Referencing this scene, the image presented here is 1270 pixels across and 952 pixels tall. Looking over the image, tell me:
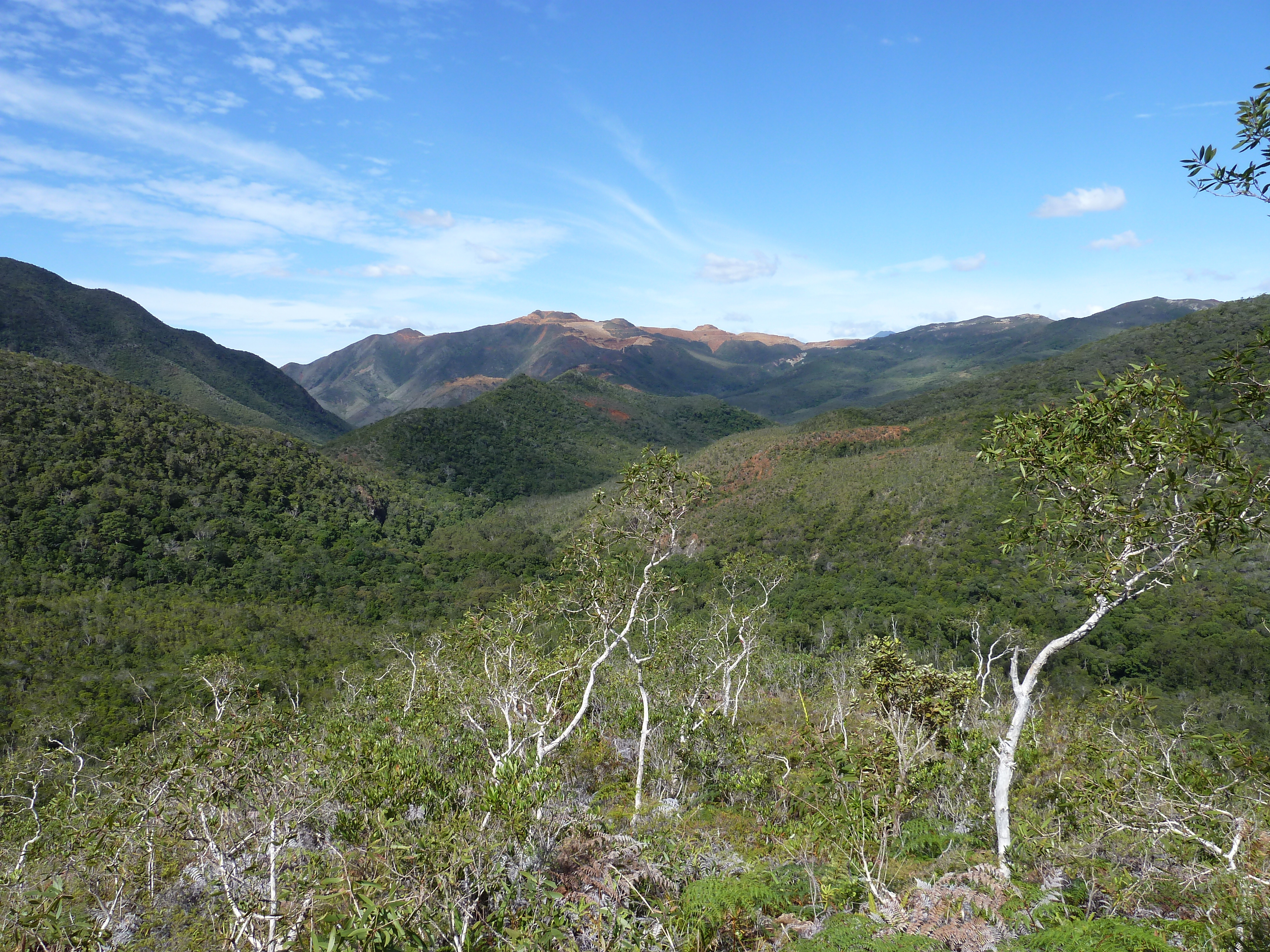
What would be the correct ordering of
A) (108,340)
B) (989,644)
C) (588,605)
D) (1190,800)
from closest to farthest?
1. (1190,800)
2. (588,605)
3. (989,644)
4. (108,340)

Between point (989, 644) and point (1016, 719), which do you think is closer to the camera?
point (1016, 719)

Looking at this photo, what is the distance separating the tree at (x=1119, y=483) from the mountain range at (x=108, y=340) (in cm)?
15848

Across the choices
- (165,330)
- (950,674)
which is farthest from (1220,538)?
(165,330)

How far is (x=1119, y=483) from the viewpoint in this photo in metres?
8.81

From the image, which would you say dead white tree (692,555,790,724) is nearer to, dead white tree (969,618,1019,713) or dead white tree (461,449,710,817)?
dead white tree (461,449,710,817)

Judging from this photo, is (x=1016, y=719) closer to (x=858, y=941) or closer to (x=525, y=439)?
(x=858, y=941)

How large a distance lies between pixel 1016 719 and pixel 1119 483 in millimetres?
3884

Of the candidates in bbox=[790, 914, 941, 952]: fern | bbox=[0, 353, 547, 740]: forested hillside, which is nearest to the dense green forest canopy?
bbox=[0, 353, 547, 740]: forested hillside

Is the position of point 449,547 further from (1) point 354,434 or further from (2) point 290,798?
(2) point 290,798

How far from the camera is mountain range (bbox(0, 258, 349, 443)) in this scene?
488 ft

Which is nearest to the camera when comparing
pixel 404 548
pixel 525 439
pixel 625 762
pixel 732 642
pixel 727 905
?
pixel 727 905

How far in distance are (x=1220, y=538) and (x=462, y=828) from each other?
1126cm

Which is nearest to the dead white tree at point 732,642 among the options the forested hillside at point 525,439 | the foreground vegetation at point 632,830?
the foreground vegetation at point 632,830

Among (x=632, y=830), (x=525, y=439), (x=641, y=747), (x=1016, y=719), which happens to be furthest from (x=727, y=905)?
(x=525, y=439)
